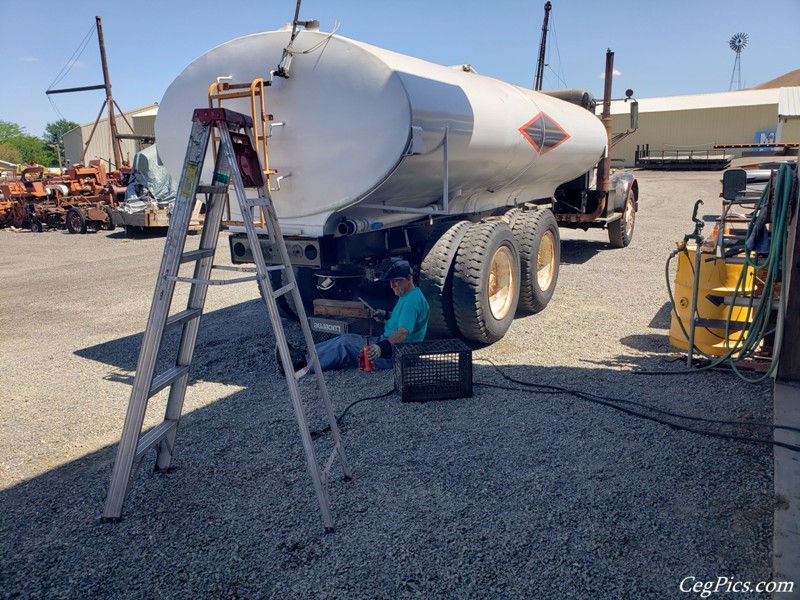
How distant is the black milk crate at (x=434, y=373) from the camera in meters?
4.55

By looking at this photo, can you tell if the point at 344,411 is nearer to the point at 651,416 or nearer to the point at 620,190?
the point at 651,416

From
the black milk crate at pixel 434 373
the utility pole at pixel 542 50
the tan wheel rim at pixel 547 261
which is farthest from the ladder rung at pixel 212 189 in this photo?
the utility pole at pixel 542 50

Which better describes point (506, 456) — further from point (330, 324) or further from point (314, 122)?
point (314, 122)

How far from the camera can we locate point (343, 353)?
17.5 feet

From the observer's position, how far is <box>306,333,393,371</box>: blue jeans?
5.29 m

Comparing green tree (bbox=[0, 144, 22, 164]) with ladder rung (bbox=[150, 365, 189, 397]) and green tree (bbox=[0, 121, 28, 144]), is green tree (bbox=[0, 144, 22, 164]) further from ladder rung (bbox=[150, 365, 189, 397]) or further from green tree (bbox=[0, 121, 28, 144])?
ladder rung (bbox=[150, 365, 189, 397])

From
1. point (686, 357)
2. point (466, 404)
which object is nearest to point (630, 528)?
point (466, 404)

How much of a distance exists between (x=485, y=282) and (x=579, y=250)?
21.5 feet

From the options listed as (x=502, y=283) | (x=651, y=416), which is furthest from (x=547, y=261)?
(x=651, y=416)

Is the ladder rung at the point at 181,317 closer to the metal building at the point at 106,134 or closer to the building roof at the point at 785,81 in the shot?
the metal building at the point at 106,134

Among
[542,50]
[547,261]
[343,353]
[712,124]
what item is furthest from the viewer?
[712,124]

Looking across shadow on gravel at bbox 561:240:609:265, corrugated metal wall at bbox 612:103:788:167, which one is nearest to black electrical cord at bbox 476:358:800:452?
shadow on gravel at bbox 561:240:609:265

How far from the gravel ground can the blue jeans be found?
0.57 feet

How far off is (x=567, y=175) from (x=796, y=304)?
477 cm
